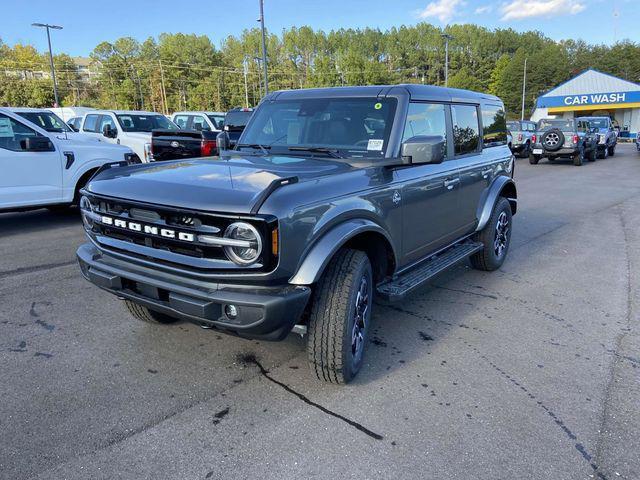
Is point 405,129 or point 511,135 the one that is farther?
point 511,135

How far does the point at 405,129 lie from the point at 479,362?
6.05ft

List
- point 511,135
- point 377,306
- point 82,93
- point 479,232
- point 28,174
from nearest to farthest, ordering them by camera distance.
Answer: point 377,306, point 479,232, point 28,174, point 511,135, point 82,93

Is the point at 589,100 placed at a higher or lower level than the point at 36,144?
higher

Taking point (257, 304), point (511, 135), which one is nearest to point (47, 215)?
point (257, 304)

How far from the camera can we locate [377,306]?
4.62 meters

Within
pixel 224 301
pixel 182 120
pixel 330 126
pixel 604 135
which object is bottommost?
pixel 224 301

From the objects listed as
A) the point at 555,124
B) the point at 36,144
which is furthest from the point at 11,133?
the point at 555,124

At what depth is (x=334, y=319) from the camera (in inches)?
116

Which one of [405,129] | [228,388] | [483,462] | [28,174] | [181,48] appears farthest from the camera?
[181,48]

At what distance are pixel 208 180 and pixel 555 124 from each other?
21144 mm

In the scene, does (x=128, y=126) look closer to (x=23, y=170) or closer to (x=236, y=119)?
(x=236, y=119)

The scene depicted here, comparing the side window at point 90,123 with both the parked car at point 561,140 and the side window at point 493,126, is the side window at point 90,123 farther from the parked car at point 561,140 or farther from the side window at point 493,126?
the parked car at point 561,140

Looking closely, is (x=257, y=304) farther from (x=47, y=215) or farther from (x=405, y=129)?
(x=47, y=215)

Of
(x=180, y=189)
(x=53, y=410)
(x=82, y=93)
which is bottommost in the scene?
(x=53, y=410)
